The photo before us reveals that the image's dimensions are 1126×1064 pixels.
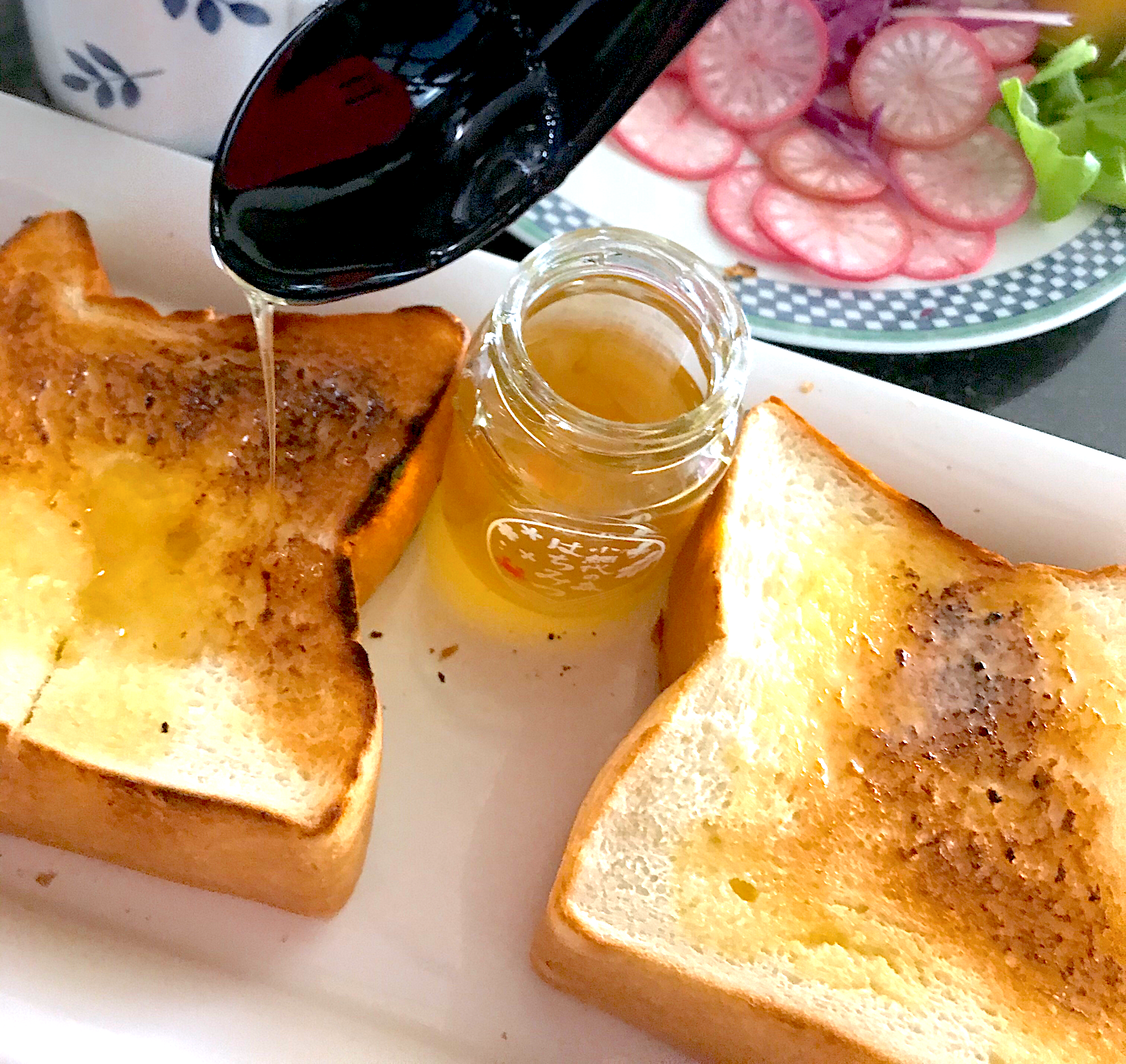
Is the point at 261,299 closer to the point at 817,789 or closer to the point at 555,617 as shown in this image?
the point at 555,617

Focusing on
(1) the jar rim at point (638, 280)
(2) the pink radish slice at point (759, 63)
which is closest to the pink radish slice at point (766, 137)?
(2) the pink radish slice at point (759, 63)

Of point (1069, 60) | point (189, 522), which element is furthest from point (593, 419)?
point (1069, 60)

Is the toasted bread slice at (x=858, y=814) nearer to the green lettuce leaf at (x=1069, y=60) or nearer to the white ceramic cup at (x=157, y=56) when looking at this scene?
the white ceramic cup at (x=157, y=56)

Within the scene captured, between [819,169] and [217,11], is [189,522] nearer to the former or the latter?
[217,11]

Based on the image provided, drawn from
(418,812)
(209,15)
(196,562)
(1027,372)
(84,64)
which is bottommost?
(418,812)

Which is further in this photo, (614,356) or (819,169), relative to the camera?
(819,169)
